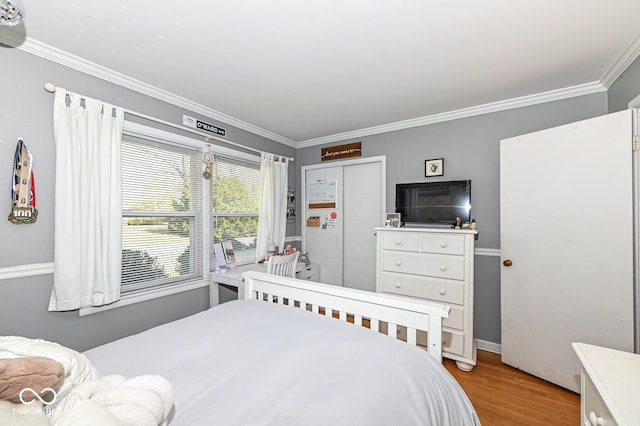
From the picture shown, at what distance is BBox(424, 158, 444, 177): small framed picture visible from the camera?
292 centimetres

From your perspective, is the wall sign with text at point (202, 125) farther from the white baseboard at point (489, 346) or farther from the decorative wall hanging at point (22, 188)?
the white baseboard at point (489, 346)

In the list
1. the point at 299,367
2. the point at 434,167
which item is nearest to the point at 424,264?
the point at 434,167

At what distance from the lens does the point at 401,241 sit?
2.61 m

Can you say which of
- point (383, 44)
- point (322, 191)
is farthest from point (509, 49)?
point (322, 191)

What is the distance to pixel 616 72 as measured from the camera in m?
1.99

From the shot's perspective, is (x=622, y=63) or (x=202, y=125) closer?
(x=622, y=63)

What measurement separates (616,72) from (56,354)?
3591 millimetres

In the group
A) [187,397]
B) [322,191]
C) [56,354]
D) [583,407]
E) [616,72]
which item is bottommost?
[583,407]

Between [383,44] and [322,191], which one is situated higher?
[383,44]

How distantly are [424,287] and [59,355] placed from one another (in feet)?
8.14

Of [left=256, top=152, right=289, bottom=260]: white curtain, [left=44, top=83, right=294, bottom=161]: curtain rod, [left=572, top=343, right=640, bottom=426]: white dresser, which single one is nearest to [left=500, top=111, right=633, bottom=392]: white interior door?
[left=572, top=343, right=640, bottom=426]: white dresser

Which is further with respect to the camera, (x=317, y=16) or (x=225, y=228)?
(x=225, y=228)

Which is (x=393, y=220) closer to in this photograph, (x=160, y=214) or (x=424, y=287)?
(x=424, y=287)

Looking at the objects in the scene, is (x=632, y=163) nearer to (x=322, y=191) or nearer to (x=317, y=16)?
(x=317, y=16)
